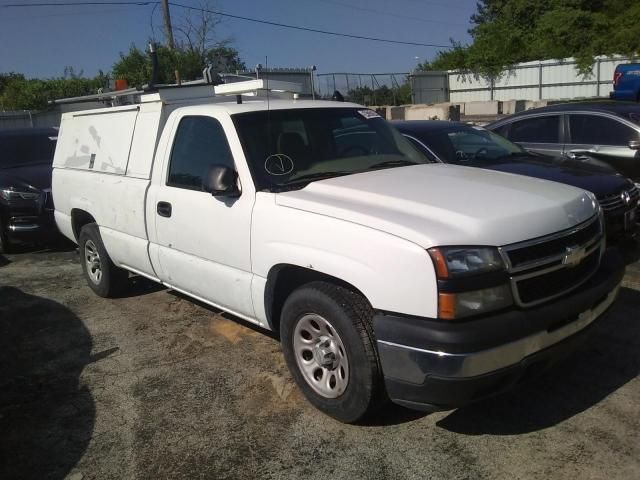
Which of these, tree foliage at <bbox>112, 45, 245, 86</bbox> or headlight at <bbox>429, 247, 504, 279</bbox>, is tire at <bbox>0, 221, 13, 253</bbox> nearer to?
headlight at <bbox>429, 247, 504, 279</bbox>

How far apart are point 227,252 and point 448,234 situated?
1680mm

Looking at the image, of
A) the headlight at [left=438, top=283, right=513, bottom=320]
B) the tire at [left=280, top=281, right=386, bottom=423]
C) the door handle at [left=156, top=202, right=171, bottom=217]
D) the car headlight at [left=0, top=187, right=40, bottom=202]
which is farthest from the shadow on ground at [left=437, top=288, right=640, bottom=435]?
the car headlight at [left=0, top=187, right=40, bottom=202]

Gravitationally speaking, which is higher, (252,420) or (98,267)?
(98,267)

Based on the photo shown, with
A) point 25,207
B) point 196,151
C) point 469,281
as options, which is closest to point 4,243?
point 25,207

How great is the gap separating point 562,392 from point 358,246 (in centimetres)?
168

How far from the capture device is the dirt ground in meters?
3.04

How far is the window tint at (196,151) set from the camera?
13.5 feet

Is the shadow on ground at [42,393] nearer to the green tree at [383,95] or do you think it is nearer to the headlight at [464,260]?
the headlight at [464,260]

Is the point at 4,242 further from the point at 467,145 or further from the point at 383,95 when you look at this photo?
the point at 383,95

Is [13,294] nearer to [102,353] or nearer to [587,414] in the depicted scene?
[102,353]

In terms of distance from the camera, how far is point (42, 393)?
13.4 ft

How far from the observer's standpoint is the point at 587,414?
3.35 m

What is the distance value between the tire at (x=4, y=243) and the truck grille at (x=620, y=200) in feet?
24.8

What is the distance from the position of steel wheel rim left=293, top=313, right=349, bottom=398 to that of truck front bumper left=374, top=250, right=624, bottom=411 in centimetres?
38
